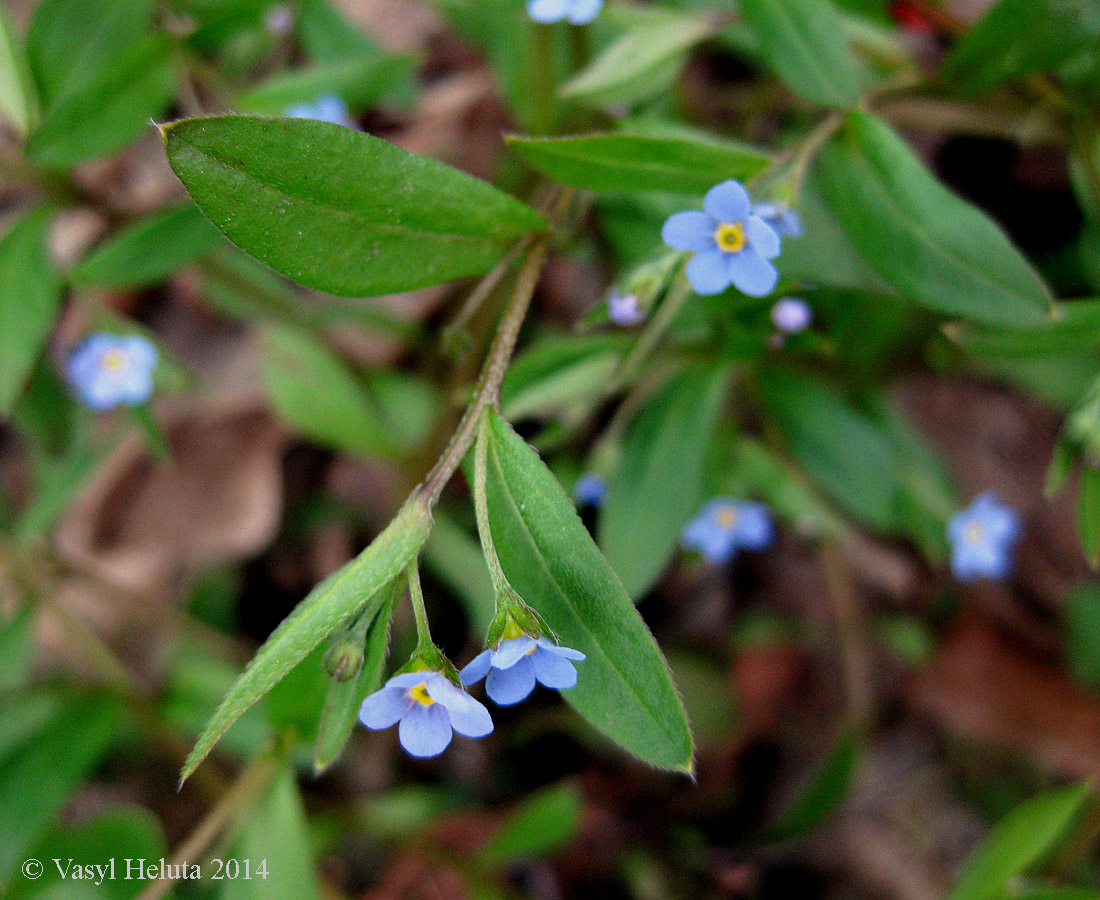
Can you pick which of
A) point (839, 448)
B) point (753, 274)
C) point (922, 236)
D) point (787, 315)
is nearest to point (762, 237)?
point (753, 274)

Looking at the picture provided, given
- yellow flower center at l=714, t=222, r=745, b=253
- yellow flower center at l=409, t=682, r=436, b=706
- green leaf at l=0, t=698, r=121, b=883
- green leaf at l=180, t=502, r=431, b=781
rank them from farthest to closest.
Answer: green leaf at l=0, t=698, r=121, b=883
yellow flower center at l=714, t=222, r=745, b=253
yellow flower center at l=409, t=682, r=436, b=706
green leaf at l=180, t=502, r=431, b=781

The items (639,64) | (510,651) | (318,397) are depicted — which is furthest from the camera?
(318,397)

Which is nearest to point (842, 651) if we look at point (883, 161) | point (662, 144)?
point (883, 161)

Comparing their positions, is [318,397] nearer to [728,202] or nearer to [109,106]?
[109,106]

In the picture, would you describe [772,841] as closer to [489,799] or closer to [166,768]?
[489,799]

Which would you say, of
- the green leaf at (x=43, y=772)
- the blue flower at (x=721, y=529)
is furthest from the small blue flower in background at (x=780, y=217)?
the green leaf at (x=43, y=772)

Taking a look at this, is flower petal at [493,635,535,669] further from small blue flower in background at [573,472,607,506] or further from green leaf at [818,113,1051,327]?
small blue flower in background at [573,472,607,506]

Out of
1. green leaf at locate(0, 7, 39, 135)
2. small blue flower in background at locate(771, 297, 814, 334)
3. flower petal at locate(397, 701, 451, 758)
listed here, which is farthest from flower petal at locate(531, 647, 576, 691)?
green leaf at locate(0, 7, 39, 135)
